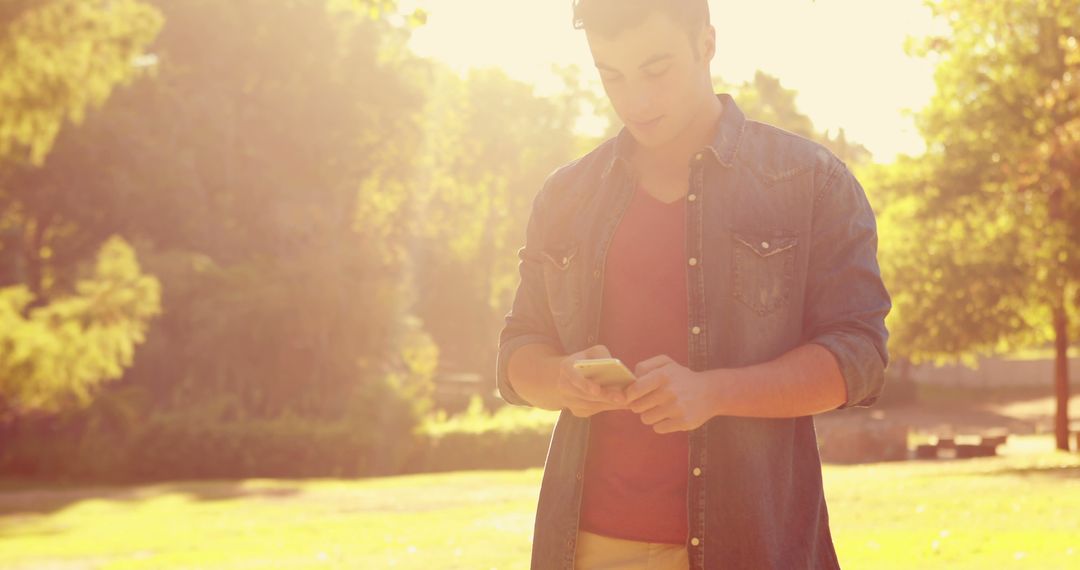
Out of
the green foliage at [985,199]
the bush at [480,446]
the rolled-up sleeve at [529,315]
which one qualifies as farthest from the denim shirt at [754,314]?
the bush at [480,446]

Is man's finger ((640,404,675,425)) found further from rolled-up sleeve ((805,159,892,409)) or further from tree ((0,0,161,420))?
tree ((0,0,161,420))

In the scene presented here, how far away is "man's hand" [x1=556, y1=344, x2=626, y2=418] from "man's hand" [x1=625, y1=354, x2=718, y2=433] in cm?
5

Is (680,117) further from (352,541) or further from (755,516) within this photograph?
(352,541)

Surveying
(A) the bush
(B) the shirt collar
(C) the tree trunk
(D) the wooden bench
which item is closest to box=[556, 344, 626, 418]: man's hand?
(B) the shirt collar

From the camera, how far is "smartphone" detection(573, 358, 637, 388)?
2783 millimetres

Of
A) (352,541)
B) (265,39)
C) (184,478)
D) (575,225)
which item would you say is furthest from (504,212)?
(575,225)

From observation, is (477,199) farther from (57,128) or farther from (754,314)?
(754,314)

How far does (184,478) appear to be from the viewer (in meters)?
35.1

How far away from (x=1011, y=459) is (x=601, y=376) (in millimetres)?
32164

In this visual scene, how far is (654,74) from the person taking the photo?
3217 mm

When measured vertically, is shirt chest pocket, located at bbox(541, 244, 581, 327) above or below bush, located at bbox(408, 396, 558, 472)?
above

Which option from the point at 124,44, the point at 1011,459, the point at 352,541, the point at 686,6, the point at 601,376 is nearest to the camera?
the point at 601,376

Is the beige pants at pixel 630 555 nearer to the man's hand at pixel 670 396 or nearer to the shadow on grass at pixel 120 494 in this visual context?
the man's hand at pixel 670 396

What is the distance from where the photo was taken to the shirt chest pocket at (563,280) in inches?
132
